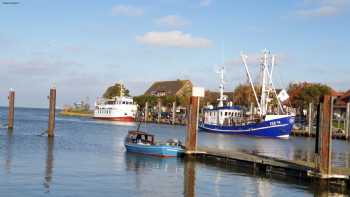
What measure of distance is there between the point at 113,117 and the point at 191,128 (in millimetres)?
120945

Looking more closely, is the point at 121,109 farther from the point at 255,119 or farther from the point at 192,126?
the point at 192,126

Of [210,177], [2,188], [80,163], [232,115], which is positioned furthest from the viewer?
[232,115]

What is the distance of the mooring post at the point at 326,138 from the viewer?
31.0 m

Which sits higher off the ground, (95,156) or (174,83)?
(174,83)

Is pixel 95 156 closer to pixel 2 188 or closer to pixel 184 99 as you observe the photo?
pixel 2 188

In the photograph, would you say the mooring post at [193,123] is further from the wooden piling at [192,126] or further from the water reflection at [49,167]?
the water reflection at [49,167]

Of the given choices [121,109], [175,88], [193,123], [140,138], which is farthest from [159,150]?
[175,88]

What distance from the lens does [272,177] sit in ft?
117

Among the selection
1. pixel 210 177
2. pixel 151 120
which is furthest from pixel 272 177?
pixel 151 120

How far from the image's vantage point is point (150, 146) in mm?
47281

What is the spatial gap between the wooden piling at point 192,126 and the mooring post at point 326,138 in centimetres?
1493

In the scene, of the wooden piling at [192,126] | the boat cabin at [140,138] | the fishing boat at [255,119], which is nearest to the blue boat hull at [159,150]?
the wooden piling at [192,126]

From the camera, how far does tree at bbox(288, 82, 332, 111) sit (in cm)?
12450

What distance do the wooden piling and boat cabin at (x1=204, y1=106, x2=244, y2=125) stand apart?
60756 millimetres
